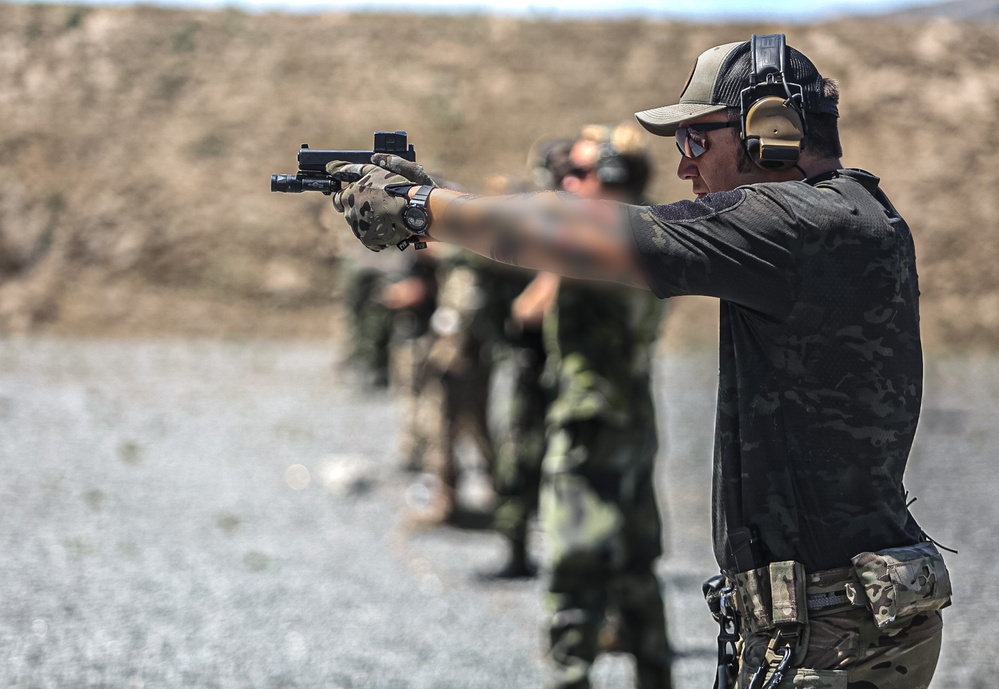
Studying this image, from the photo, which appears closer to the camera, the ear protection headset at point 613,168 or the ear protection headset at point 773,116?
the ear protection headset at point 773,116

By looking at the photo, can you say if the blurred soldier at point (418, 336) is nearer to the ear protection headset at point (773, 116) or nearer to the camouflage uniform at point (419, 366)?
the camouflage uniform at point (419, 366)

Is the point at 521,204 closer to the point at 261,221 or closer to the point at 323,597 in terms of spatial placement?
the point at 323,597

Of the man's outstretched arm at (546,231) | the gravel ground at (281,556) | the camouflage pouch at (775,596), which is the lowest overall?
the gravel ground at (281,556)

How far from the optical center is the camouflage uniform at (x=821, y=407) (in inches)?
87.1

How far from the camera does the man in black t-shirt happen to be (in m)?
2.23

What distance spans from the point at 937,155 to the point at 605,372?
89.6 feet

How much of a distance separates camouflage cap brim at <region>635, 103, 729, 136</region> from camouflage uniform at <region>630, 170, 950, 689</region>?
0.79 feet

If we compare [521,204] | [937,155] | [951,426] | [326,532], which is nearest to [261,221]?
[937,155]

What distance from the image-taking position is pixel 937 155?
29.4 m

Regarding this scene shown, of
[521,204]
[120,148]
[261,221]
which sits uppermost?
[120,148]

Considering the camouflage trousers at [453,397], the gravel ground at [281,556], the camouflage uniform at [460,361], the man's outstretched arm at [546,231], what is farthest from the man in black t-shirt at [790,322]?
the camouflage trousers at [453,397]

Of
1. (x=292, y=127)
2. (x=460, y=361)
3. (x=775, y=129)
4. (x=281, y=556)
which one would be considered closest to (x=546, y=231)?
(x=775, y=129)

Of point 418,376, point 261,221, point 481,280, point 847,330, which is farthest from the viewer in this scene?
point 261,221

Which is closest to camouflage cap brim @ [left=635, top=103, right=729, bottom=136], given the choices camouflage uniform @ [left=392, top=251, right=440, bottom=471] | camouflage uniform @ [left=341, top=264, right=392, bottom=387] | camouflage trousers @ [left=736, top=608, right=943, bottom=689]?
camouflage trousers @ [left=736, top=608, right=943, bottom=689]
